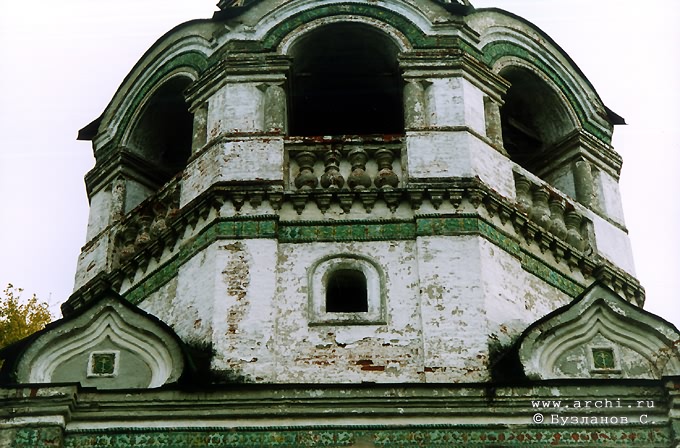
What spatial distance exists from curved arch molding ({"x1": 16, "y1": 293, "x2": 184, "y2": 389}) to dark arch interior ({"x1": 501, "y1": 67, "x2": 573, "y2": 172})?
4.96m

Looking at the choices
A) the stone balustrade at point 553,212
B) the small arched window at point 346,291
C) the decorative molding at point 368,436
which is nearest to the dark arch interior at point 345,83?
the stone balustrade at point 553,212

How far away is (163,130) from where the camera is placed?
17.2 metres

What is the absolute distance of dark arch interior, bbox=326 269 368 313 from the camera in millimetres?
14227

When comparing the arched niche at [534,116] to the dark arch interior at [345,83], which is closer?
the dark arch interior at [345,83]

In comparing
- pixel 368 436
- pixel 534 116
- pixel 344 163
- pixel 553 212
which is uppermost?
pixel 534 116

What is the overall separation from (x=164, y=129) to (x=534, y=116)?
3.81m

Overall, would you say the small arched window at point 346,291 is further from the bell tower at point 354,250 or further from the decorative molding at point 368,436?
the decorative molding at point 368,436

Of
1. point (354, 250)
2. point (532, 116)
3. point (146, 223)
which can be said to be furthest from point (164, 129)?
point (532, 116)

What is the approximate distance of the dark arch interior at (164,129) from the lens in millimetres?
17031

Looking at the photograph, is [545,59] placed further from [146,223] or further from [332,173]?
[146,223]

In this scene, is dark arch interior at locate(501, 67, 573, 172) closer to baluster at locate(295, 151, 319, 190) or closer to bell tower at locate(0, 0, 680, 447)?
bell tower at locate(0, 0, 680, 447)

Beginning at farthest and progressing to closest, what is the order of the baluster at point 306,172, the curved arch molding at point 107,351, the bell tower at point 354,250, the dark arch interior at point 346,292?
1. the baluster at point 306,172
2. the dark arch interior at point 346,292
3. the curved arch molding at point 107,351
4. the bell tower at point 354,250

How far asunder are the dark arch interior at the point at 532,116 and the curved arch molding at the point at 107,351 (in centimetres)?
496

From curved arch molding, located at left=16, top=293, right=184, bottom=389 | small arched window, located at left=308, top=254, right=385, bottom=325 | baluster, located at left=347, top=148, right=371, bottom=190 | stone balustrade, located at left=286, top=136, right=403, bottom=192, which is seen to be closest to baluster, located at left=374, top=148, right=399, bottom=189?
stone balustrade, located at left=286, top=136, right=403, bottom=192
